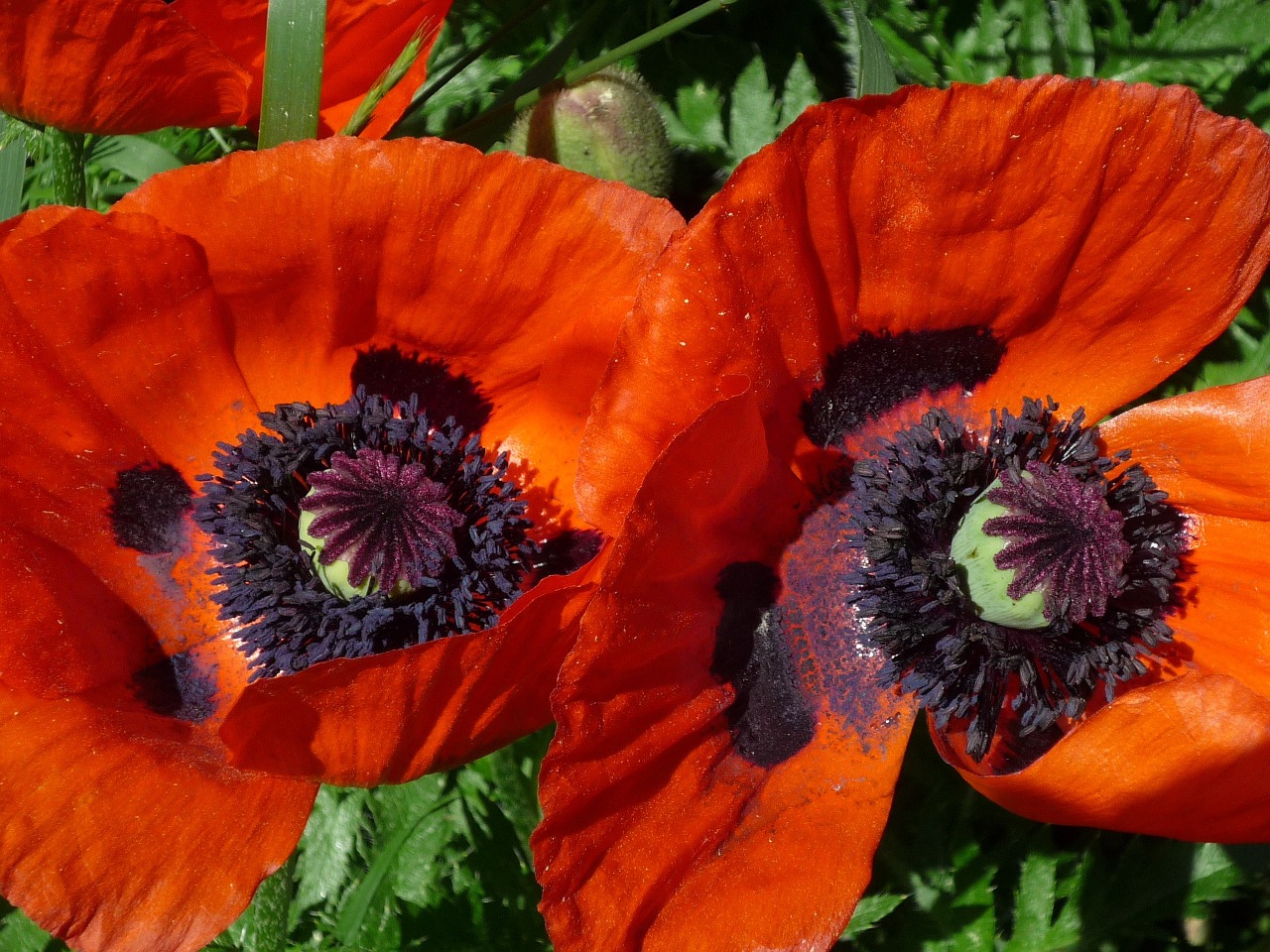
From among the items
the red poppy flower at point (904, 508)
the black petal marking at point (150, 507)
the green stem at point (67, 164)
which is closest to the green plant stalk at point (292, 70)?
the green stem at point (67, 164)

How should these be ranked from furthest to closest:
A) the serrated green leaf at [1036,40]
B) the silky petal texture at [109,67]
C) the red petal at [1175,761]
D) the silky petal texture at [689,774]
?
the serrated green leaf at [1036,40] → the silky petal texture at [109,67] → the silky petal texture at [689,774] → the red petal at [1175,761]

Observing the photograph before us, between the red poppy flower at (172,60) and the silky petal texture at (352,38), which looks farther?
the silky petal texture at (352,38)

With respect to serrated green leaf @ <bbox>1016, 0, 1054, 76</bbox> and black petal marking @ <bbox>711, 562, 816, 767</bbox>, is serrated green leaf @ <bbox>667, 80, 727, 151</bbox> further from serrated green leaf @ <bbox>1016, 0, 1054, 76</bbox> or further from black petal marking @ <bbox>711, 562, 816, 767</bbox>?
black petal marking @ <bbox>711, 562, 816, 767</bbox>

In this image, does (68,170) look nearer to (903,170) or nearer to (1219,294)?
(903,170)

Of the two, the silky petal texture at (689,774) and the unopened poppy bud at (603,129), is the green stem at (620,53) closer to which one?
the unopened poppy bud at (603,129)

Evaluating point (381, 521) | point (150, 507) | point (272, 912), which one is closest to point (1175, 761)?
point (381, 521)

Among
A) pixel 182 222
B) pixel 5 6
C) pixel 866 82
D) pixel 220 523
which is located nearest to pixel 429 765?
pixel 220 523
